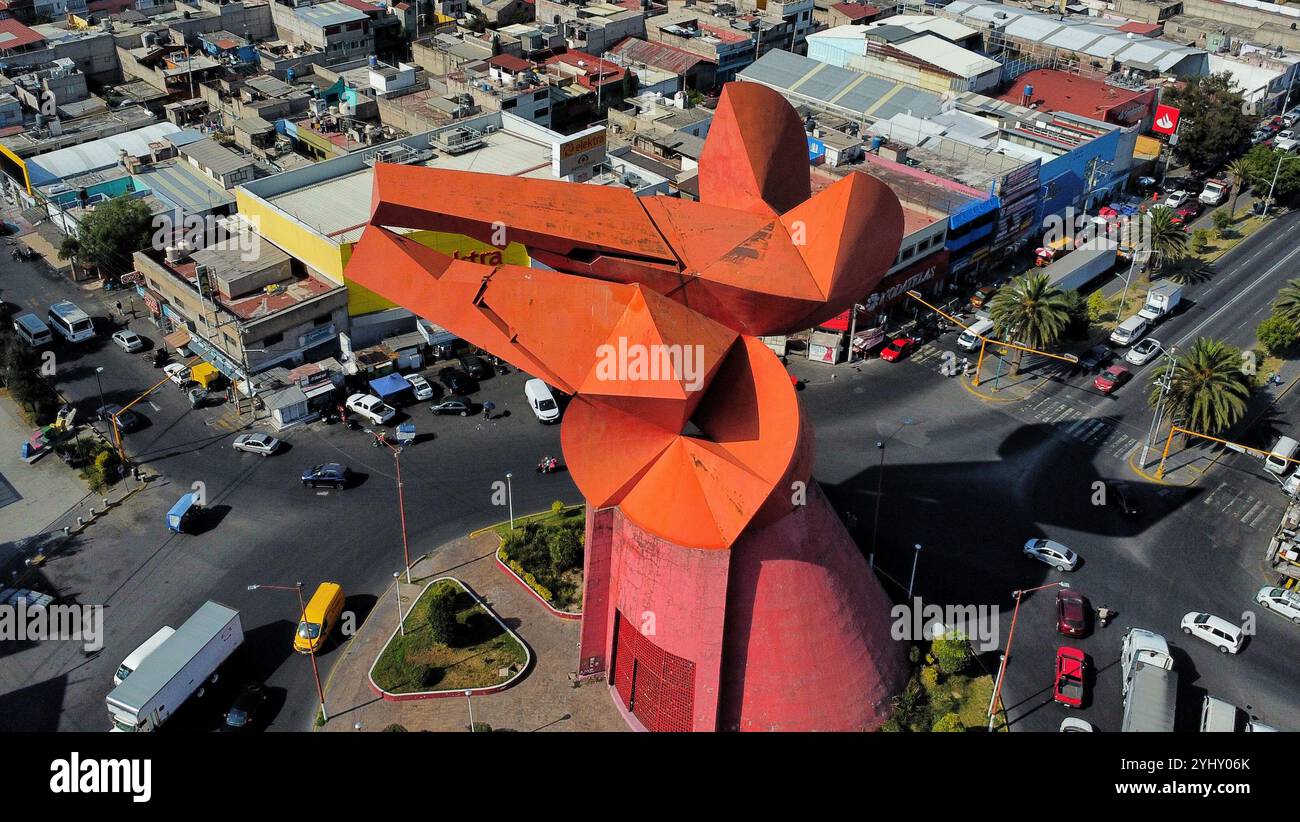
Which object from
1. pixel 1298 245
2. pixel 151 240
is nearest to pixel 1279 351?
pixel 1298 245

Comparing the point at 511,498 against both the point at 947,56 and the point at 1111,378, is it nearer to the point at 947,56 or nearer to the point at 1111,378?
the point at 1111,378

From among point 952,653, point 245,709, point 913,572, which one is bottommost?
point 245,709

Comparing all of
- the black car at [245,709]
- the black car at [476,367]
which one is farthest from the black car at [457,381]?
the black car at [245,709]

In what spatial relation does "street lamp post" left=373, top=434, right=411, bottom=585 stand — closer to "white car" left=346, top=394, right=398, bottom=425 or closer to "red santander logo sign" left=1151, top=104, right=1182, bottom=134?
"white car" left=346, top=394, right=398, bottom=425

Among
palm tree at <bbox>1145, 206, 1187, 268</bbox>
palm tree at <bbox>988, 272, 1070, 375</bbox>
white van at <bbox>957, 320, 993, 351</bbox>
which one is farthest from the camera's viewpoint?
palm tree at <bbox>1145, 206, 1187, 268</bbox>

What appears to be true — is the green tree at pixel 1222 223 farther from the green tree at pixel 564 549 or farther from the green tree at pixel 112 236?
the green tree at pixel 112 236

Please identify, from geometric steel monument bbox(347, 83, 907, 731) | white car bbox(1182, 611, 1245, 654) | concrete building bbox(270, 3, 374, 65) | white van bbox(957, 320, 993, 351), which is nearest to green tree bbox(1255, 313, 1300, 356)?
white van bbox(957, 320, 993, 351)
